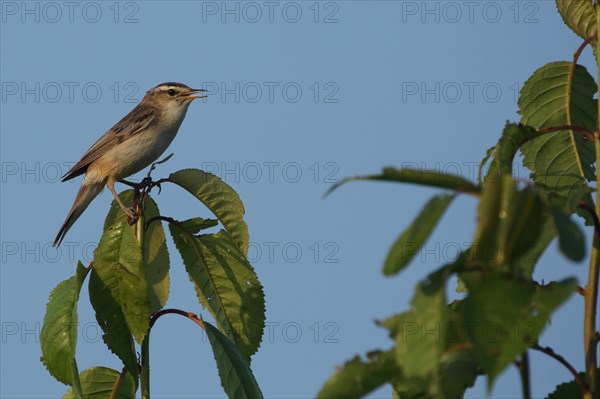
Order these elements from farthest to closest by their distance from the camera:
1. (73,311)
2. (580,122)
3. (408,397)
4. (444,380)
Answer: (73,311)
(580,122)
(408,397)
(444,380)

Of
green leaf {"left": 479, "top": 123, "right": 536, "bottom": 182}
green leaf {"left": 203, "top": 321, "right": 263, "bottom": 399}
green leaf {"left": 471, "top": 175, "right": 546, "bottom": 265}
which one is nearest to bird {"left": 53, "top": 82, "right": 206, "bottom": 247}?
green leaf {"left": 203, "top": 321, "right": 263, "bottom": 399}

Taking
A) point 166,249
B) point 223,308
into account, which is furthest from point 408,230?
point 166,249

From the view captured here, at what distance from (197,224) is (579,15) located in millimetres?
2341

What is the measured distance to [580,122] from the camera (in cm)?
378

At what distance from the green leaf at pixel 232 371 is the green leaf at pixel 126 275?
14.3 inches

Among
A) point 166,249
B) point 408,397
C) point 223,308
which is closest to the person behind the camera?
point 408,397

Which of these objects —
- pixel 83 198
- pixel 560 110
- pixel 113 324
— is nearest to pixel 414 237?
pixel 560 110

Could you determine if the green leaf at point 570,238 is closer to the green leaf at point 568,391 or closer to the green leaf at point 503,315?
the green leaf at point 503,315

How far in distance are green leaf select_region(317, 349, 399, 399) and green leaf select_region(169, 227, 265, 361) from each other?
260 cm

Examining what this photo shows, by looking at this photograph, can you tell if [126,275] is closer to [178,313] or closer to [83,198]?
[178,313]

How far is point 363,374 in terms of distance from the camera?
214 cm

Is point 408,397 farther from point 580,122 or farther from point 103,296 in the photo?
point 103,296

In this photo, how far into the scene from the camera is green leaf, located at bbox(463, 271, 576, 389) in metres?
1.55

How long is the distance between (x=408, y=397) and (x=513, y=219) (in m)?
0.86
